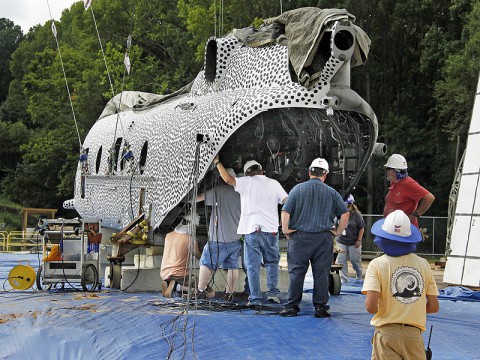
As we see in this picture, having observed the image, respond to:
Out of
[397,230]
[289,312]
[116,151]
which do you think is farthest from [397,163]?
[116,151]

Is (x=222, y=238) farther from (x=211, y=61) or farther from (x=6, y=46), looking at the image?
(x=6, y=46)

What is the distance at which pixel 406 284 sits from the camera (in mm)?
5992

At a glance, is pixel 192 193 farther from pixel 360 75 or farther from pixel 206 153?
pixel 360 75

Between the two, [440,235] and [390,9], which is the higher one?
[390,9]

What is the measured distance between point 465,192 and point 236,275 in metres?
4.36

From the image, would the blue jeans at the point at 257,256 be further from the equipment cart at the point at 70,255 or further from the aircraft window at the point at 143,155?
the aircraft window at the point at 143,155

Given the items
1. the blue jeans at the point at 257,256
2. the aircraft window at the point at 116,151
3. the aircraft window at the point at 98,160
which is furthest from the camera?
the aircraft window at the point at 98,160

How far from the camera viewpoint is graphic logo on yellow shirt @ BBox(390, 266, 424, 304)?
5.99 metres

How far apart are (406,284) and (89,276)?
8.07 meters

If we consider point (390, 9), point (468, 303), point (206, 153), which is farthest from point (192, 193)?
point (390, 9)

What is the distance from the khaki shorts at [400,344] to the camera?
593 centimetres

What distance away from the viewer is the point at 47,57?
4862 cm

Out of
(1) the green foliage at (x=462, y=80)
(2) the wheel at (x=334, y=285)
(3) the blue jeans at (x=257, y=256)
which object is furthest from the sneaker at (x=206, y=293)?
(1) the green foliage at (x=462, y=80)

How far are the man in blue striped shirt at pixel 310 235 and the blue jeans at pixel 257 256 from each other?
2.45 feet
